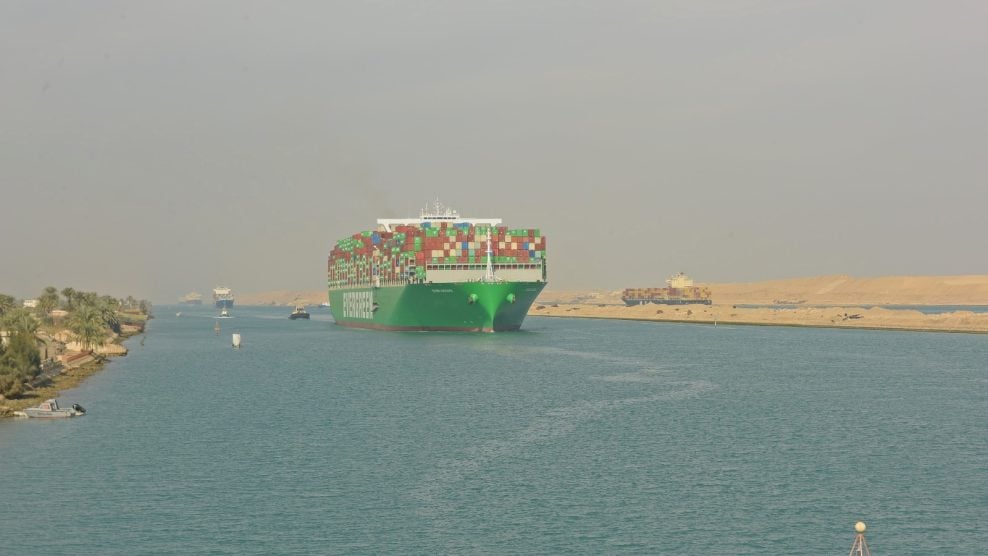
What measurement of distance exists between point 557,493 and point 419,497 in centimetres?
544

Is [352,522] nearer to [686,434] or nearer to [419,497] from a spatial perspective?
[419,497]

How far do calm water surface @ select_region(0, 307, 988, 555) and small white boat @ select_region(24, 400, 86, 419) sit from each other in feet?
5.39

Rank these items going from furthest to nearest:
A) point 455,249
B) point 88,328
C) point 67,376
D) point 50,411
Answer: point 455,249 → point 88,328 → point 67,376 → point 50,411

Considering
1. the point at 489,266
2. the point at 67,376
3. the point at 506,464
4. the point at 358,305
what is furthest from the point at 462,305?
the point at 506,464

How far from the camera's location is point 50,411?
61.1 meters

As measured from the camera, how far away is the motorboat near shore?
6084 cm

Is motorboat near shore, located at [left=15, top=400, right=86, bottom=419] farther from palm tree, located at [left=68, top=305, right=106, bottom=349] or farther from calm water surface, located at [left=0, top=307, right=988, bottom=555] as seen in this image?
palm tree, located at [left=68, top=305, right=106, bottom=349]

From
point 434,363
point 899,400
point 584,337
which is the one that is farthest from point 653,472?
point 584,337

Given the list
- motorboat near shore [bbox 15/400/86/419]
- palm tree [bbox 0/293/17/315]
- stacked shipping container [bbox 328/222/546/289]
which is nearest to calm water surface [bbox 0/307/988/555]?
motorboat near shore [bbox 15/400/86/419]

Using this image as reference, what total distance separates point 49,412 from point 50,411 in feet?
0.53

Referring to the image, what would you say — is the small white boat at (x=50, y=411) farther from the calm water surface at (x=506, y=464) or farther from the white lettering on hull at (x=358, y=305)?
the white lettering on hull at (x=358, y=305)

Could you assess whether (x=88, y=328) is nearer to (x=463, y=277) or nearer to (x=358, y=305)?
(x=463, y=277)

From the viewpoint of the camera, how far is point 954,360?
10331 cm

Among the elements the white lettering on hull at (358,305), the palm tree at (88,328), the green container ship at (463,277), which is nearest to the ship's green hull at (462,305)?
the green container ship at (463,277)
